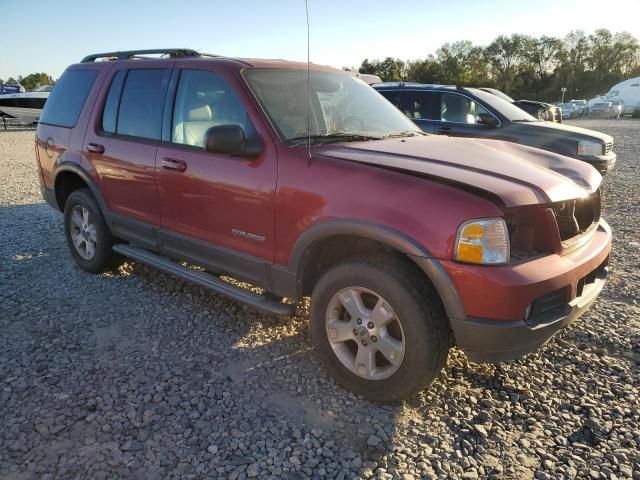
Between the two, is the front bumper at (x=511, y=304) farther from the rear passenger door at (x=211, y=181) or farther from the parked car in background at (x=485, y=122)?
the parked car in background at (x=485, y=122)

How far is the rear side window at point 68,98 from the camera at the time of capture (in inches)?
182

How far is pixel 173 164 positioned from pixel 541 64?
87.2 metres

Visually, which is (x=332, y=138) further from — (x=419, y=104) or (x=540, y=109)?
(x=540, y=109)

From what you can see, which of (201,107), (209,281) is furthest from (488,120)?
(209,281)

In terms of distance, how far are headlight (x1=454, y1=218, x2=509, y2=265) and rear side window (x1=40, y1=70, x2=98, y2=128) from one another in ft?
12.5

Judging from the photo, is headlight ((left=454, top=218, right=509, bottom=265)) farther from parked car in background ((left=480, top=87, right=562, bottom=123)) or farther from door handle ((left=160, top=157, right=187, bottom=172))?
parked car in background ((left=480, top=87, right=562, bottom=123))

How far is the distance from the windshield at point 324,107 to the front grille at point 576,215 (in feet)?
4.36

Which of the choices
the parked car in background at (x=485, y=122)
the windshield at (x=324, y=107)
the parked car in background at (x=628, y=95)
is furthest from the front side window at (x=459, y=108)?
the parked car in background at (x=628, y=95)

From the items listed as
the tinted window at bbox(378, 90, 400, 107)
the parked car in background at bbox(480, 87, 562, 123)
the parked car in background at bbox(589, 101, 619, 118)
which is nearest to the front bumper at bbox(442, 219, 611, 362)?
the tinted window at bbox(378, 90, 400, 107)

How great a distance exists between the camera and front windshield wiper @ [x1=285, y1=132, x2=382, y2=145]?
3.17m

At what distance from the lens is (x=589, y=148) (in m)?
7.82

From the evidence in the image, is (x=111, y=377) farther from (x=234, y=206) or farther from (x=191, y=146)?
(x=191, y=146)

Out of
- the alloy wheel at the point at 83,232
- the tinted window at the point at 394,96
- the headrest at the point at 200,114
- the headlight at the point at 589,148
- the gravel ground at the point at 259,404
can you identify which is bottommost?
the gravel ground at the point at 259,404

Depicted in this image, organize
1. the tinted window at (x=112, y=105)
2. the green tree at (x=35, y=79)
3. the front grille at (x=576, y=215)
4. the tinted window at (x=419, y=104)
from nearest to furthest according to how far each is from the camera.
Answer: the front grille at (x=576, y=215) < the tinted window at (x=112, y=105) < the tinted window at (x=419, y=104) < the green tree at (x=35, y=79)
